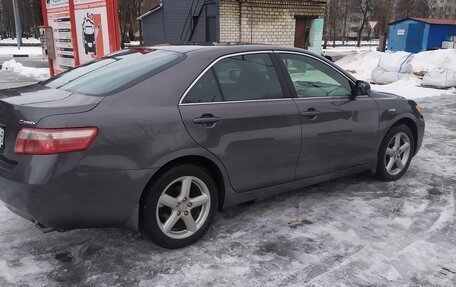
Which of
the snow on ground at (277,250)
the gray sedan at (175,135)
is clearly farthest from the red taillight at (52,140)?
the snow on ground at (277,250)

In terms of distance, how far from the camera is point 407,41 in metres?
28.7

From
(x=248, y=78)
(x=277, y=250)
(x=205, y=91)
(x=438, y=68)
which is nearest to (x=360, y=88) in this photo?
(x=248, y=78)

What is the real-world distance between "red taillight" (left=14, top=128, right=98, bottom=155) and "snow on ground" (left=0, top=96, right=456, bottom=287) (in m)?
0.92

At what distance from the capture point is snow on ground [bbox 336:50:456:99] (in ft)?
41.6

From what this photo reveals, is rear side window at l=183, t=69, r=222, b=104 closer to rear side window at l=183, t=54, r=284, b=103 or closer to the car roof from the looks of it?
rear side window at l=183, t=54, r=284, b=103

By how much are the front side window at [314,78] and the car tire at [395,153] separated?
2.83 feet

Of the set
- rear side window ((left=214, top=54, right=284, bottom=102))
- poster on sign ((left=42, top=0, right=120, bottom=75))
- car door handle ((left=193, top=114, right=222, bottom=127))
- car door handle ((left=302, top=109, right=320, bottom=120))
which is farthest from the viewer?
poster on sign ((left=42, top=0, right=120, bottom=75))

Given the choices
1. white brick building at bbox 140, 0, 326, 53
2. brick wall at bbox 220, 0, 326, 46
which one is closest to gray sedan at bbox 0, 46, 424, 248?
white brick building at bbox 140, 0, 326, 53

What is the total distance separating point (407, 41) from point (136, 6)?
27607 millimetres

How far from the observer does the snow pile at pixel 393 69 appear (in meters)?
14.5

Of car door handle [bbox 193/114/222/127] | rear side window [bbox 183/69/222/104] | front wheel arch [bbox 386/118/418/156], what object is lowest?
front wheel arch [bbox 386/118/418/156]

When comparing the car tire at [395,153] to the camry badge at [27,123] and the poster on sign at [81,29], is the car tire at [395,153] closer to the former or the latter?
the camry badge at [27,123]

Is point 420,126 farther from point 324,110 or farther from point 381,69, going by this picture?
point 381,69

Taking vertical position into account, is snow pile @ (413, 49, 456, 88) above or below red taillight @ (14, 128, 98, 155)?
below
